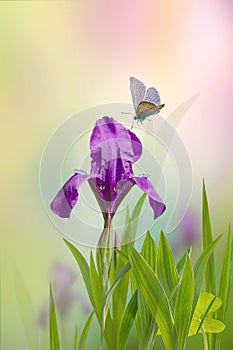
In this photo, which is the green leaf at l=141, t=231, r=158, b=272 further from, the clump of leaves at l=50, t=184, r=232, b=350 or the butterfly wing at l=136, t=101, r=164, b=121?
the butterfly wing at l=136, t=101, r=164, b=121

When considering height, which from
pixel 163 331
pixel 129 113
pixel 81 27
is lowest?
pixel 163 331

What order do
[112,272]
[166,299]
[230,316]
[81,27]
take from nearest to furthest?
[166,299], [112,272], [81,27], [230,316]

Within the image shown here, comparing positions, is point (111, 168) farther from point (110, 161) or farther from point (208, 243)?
point (208, 243)

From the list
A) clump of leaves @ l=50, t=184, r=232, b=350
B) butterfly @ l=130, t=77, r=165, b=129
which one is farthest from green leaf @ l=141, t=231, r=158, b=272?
butterfly @ l=130, t=77, r=165, b=129

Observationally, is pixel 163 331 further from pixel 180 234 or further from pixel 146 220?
pixel 180 234

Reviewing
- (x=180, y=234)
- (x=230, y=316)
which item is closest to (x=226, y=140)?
(x=180, y=234)

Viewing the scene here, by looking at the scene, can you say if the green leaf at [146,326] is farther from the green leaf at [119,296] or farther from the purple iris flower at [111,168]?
the purple iris flower at [111,168]

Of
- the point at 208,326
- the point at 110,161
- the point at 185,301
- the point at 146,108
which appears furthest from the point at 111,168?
the point at 208,326
